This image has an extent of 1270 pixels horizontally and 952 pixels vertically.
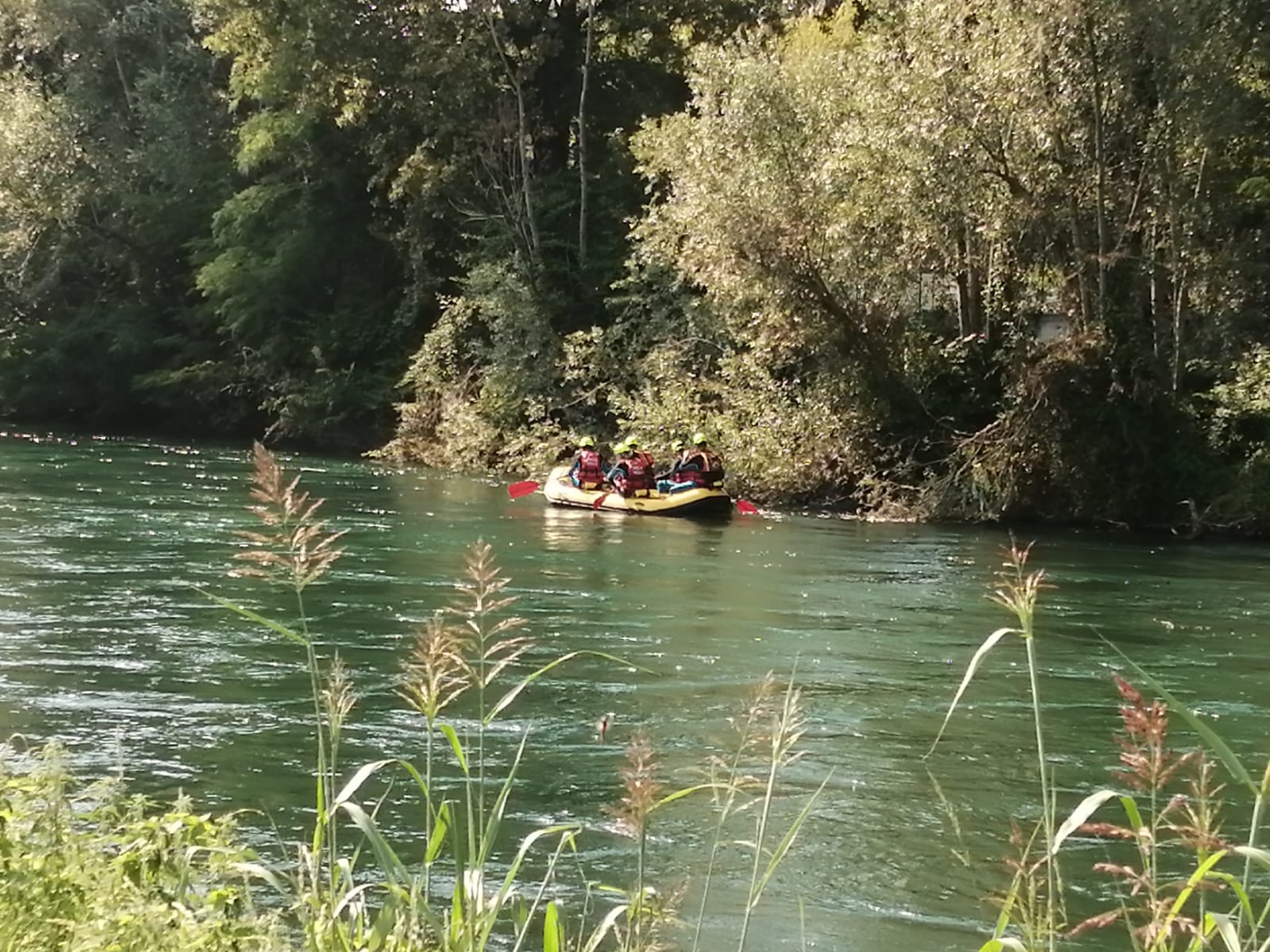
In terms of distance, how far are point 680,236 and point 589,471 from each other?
15.6ft

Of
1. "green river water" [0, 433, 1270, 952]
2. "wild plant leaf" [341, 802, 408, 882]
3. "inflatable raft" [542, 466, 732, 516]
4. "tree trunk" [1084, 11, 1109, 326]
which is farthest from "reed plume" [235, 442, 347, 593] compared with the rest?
"tree trunk" [1084, 11, 1109, 326]

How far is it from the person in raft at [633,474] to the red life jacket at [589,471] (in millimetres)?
402

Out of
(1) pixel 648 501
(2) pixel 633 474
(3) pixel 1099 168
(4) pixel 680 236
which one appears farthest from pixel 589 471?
(3) pixel 1099 168

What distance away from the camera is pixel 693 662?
9484 mm

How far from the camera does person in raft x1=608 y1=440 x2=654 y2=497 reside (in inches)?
741

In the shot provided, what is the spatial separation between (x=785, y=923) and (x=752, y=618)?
5986mm

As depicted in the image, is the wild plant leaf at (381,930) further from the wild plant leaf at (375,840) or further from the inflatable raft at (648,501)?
the inflatable raft at (648,501)

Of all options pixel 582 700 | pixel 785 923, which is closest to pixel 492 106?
pixel 582 700

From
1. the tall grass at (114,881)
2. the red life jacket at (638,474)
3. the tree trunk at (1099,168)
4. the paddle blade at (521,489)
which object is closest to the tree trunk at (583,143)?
the paddle blade at (521,489)

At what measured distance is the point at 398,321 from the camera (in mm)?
30062

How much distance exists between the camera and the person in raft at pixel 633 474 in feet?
61.8

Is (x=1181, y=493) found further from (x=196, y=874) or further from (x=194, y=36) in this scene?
(x=194, y=36)

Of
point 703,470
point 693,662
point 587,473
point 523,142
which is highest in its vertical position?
point 523,142

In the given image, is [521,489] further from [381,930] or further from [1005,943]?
[1005,943]
